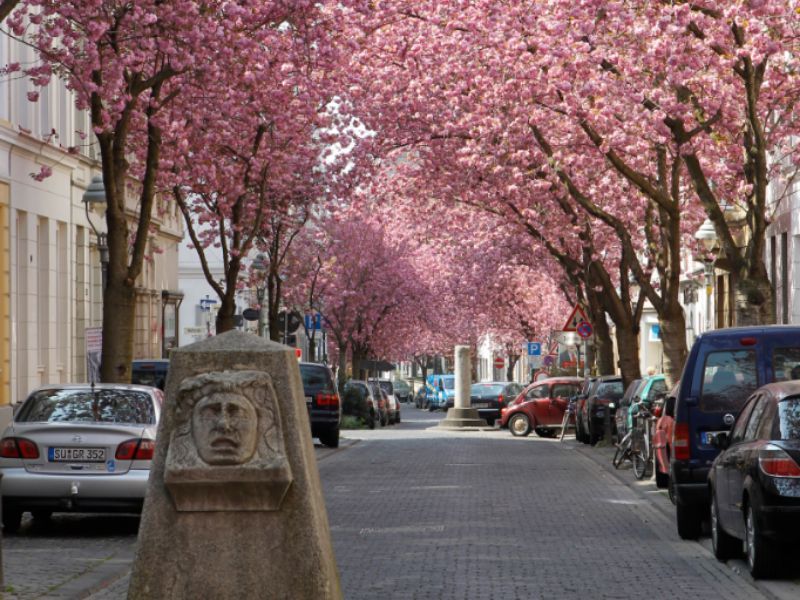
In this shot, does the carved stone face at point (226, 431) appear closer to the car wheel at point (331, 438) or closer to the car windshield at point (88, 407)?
the car windshield at point (88, 407)

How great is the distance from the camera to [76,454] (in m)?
16.0

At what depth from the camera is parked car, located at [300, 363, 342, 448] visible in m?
35.9

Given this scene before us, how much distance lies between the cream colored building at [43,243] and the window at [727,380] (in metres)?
15.7

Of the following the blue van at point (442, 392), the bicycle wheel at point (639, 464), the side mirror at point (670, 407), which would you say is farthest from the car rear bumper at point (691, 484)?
the blue van at point (442, 392)

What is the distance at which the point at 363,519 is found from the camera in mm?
18562

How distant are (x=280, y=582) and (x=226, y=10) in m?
15.5

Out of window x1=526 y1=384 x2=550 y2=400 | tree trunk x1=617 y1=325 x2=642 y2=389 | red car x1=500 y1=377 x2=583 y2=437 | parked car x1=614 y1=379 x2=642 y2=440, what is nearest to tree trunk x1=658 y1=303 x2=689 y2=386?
parked car x1=614 y1=379 x2=642 y2=440

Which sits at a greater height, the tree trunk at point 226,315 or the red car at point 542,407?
the tree trunk at point 226,315

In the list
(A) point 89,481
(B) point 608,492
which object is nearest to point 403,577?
(A) point 89,481

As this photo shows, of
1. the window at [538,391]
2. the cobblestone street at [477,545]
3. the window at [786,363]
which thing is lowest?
the cobblestone street at [477,545]

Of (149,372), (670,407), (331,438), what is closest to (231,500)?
(670,407)

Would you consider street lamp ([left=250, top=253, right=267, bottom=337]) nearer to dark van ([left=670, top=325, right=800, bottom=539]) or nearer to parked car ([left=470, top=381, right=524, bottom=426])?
parked car ([left=470, top=381, right=524, bottom=426])

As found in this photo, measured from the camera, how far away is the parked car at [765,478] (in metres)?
12.3

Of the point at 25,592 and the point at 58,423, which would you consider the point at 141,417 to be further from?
the point at 25,592
